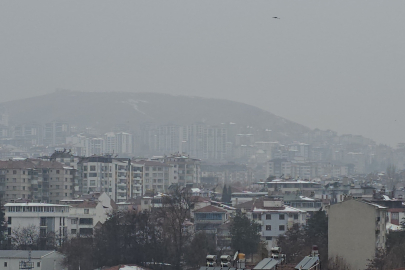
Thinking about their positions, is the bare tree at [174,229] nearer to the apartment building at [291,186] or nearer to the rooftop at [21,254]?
the rooftop at [21,254]

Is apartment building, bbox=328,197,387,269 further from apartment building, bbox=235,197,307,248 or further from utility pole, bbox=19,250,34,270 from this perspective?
apartment building, bbox=235,197,307,248

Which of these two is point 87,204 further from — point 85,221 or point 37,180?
point 37,180

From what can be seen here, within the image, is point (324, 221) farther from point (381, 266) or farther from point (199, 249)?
point (381, 266)

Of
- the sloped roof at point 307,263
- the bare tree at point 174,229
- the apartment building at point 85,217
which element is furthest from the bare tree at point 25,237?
the sloped roof at point 307,263

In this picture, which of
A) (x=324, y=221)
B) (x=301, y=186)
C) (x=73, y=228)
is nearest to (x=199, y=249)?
(x=324, y=221)

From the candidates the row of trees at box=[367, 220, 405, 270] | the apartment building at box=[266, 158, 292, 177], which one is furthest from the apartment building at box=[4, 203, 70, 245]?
the apartment building at box=[266, 158, 292, 177]
